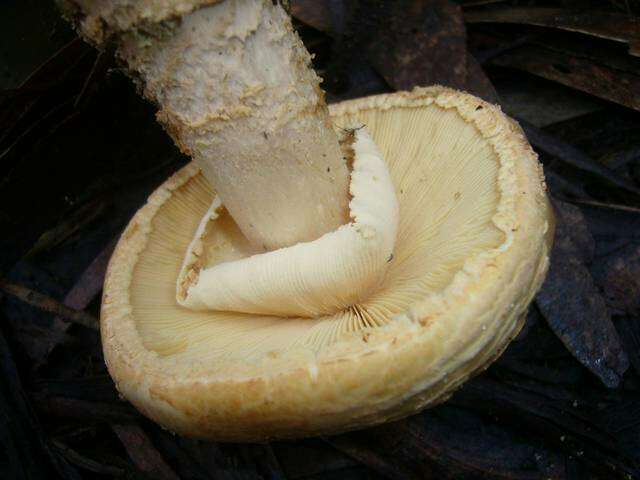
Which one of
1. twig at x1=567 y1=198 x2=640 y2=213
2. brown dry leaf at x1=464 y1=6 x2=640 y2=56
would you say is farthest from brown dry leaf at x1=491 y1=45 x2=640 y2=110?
twig at x1=567 y1=198 x2=640 y2=213

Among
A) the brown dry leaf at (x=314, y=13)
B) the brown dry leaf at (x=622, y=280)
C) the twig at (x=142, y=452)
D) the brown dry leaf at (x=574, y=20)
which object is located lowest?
the brown dry leaf at (x=622, y=280)

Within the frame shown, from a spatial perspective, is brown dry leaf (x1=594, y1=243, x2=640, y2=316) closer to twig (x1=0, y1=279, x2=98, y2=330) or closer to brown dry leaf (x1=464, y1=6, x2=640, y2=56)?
brown dry leaf (x1=464, y1=6, x2=640, y2=56)

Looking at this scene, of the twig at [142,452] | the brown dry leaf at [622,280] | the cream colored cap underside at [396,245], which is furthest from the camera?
the brown dry leaf at [622,280]

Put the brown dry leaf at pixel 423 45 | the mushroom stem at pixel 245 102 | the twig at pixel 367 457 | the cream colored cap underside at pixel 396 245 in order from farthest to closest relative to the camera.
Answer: the brown dry leaf at pixel 423 45, the twig at pixel 367 457, the cream colored cap underside at pixel 396 245, the mushroom stem at pixel 245 102

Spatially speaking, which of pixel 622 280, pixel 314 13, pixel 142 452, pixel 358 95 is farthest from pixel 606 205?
pixel 142 452

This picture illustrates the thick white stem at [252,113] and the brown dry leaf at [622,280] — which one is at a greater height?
the thick white stem at [252,113]

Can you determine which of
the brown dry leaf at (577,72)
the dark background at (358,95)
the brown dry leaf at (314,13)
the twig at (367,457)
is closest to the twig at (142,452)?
the dark background at (358,95)

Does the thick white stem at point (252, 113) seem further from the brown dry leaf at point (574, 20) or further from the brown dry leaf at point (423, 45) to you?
the brown dry leaf at point (574, 20)

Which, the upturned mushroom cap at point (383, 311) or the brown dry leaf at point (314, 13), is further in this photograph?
the brown dry leaf at point (314, 13)
